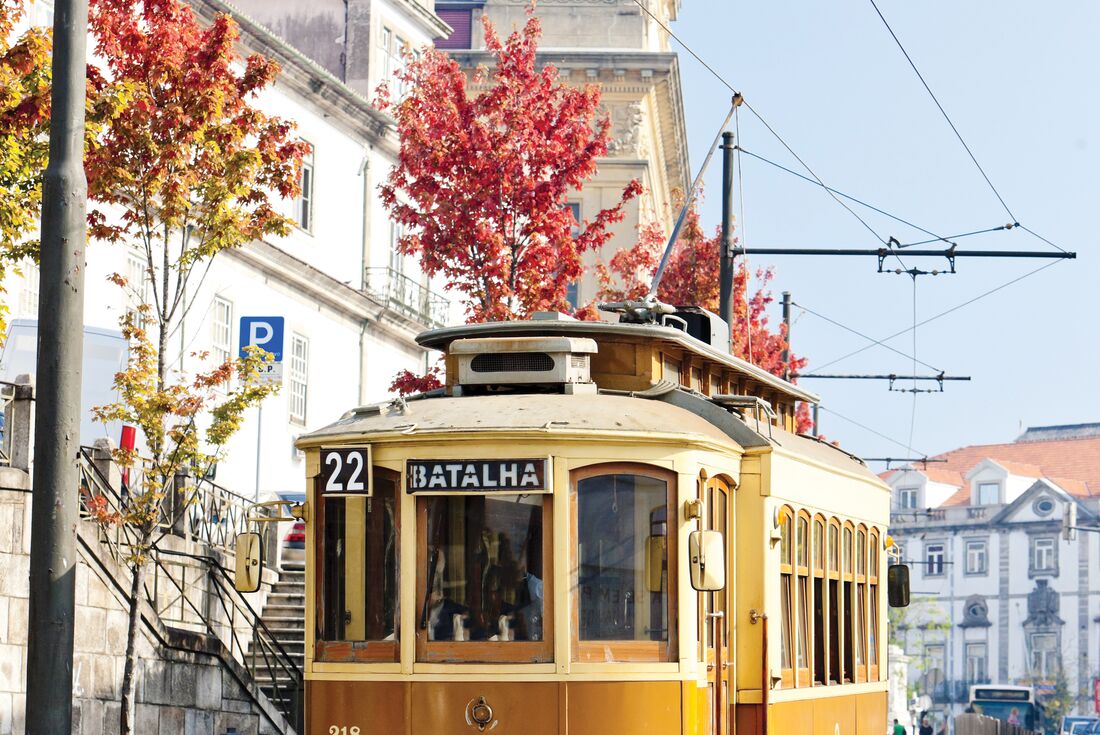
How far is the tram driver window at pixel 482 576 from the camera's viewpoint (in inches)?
451

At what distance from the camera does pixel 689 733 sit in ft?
38.0

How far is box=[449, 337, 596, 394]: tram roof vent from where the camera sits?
1254 cm

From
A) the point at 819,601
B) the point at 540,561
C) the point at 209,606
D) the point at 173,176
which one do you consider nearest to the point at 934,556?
the point at 209,606

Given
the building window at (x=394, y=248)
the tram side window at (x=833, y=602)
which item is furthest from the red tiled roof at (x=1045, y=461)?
the tram side window at (x=833, y=602)

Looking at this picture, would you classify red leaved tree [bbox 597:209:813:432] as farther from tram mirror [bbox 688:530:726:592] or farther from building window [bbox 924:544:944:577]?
building window [bbox 924:544:944:577]

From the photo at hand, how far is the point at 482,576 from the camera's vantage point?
1147cm

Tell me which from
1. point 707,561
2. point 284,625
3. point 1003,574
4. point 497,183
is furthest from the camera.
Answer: point 1003,574

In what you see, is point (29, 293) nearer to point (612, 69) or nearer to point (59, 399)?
point (59, 399)

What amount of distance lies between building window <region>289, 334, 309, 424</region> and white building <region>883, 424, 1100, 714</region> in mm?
80221

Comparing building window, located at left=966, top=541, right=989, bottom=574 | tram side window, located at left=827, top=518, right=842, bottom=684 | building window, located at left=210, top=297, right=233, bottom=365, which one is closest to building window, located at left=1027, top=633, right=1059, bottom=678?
building window, located at left=966, top=541, right=989, bottom=574

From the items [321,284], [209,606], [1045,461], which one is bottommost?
[209,606]

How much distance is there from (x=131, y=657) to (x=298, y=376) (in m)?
18.3

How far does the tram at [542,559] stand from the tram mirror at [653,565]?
0.01 m

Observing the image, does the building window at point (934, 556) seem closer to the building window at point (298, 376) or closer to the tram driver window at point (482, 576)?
the building window at point (298, 376)
